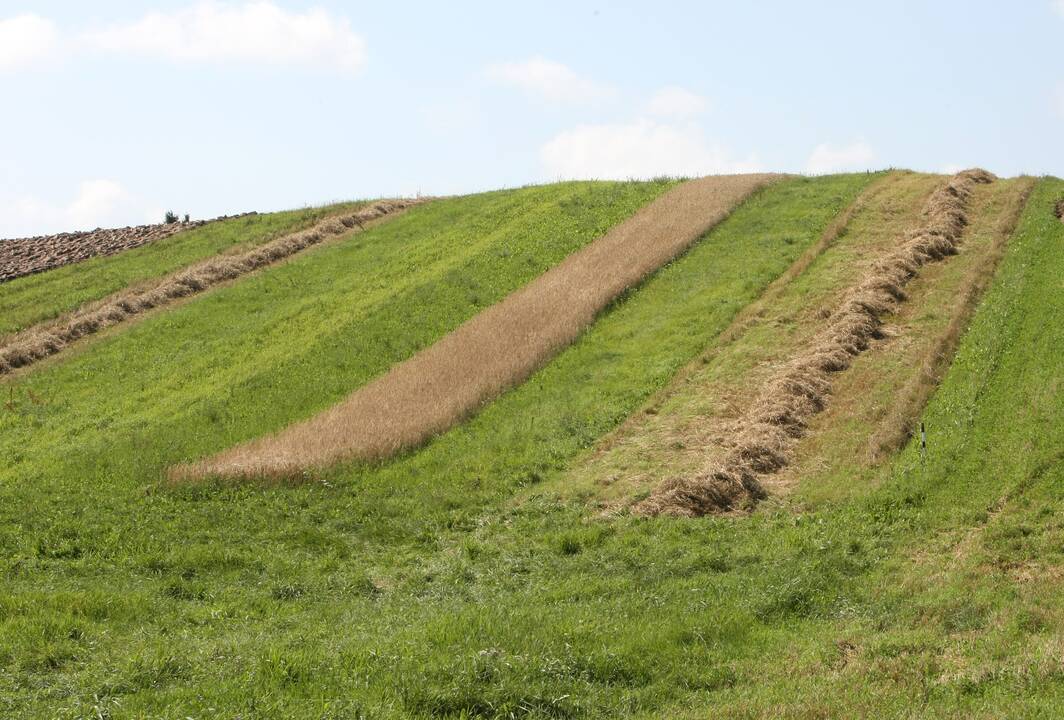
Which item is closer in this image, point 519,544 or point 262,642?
point 262,642

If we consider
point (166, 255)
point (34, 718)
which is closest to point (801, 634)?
point (34, 718)

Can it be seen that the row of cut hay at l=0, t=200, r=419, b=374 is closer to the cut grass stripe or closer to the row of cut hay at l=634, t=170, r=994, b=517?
the cut grass stripe

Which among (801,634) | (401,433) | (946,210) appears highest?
(946,210)

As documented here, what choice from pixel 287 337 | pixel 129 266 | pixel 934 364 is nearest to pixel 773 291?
pixel 934 364

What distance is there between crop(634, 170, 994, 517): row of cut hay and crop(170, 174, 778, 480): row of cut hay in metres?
7.86

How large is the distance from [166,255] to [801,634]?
4067 cm

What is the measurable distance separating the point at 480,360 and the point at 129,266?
73.0 feet

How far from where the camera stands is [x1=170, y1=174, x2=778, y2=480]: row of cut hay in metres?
27.3

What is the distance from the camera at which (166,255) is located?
50.0 m

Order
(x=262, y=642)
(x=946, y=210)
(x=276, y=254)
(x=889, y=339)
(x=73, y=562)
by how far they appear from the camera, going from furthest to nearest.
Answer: (x=276, y=254) < (x=946, y=210) < (x=889, y=339) < (x=73, y=562) < (x=262, y=642)

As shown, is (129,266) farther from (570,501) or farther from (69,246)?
(570,501)

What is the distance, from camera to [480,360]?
1319 inches

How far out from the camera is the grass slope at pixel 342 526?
1368 cm

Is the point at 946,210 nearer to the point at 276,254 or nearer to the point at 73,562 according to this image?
the point at 276,254
